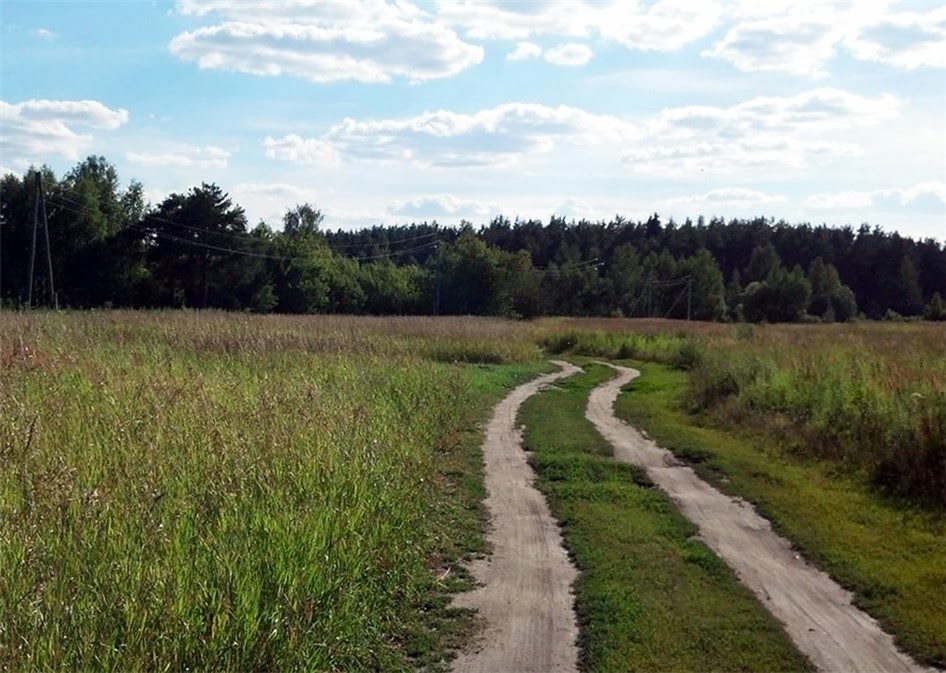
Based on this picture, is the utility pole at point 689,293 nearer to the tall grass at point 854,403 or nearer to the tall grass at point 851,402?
the tall grass at point 851,402

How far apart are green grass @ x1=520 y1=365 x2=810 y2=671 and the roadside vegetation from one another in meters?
1.06

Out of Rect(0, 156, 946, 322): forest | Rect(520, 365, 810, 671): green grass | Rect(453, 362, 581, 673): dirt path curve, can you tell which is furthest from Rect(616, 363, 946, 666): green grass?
Rect(0, 156, 946, 322): forest

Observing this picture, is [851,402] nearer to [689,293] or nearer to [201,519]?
[201,519]

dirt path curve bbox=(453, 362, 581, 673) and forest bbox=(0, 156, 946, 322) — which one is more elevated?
forest bbox=(0, 156, 946, 322)

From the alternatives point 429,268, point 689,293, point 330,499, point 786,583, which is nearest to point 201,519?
point 330,499

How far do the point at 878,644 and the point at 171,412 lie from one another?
594 cm

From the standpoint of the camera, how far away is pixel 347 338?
2291 centimetres

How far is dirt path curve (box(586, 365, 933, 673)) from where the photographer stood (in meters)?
6.69

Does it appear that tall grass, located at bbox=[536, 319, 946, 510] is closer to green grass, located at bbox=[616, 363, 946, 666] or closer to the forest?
green grass, located at bbox=[616, 363, 946, 666]

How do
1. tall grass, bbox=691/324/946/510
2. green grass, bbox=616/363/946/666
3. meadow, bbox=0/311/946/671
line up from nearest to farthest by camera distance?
meadow, bbox=0/311/946/671
green grass, bbox=616/363/946/666
tall grass, bbox=691/324/946/510

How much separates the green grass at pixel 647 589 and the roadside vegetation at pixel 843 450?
1.06 metres

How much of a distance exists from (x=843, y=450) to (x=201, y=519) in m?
10.3

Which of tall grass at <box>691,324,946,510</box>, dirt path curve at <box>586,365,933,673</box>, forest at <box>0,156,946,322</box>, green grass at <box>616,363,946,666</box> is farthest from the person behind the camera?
forest at <box>0,156,946,322</box>

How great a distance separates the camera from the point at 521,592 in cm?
771
